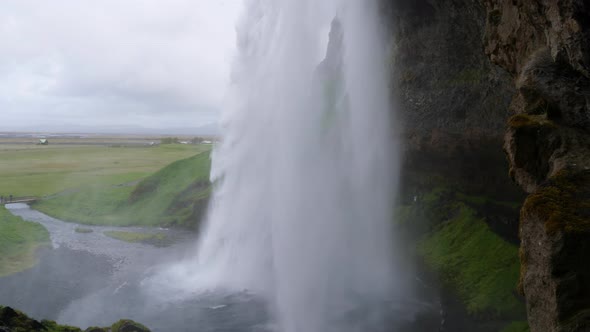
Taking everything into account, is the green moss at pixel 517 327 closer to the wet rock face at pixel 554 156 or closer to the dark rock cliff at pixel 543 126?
the dark rock cliff at pixel 543 126

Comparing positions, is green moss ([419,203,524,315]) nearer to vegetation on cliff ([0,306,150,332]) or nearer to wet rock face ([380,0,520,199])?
wet rock face ([380,0,520,199])

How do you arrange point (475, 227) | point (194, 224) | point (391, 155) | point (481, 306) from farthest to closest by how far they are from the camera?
point (194, 224) → point (391, 155) → point (475, 227) → point (481, 306)

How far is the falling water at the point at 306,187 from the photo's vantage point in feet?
72.4

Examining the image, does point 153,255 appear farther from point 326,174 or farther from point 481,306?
point 481,306

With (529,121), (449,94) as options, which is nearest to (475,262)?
(449,94)

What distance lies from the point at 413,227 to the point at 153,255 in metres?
18.0

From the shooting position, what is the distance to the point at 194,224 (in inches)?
1604

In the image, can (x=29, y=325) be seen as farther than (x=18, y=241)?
No

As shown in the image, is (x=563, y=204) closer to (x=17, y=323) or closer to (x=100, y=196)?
(x=17, y=323)

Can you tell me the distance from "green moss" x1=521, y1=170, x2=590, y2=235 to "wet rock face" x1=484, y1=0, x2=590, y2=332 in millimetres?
17

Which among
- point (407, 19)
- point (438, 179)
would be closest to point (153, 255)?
point (438, 179)

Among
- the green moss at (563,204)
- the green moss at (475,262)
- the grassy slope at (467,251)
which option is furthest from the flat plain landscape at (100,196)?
the green moss at (563,204)

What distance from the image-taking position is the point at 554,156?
10.4 m

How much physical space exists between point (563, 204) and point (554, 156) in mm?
1869
